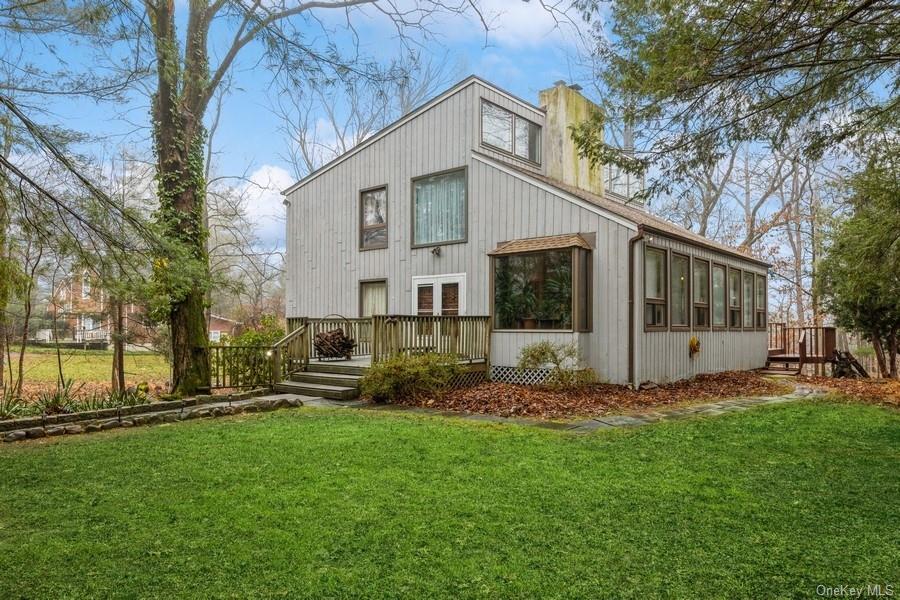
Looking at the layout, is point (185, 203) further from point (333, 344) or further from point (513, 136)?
point (513, 136)

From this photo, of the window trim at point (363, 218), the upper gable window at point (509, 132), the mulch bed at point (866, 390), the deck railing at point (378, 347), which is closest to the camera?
the mulch bed at point (866, 390)

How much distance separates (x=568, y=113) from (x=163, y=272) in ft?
35.7

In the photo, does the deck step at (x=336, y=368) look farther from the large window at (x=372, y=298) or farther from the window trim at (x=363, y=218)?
the window trim at (x=363, y=218)

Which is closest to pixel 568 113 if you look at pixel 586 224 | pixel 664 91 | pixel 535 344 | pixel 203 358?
pixel 586 224

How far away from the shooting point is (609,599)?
239 cm

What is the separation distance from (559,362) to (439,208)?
490 cm

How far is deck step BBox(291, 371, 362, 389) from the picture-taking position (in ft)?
31.5

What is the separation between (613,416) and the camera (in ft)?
24.0

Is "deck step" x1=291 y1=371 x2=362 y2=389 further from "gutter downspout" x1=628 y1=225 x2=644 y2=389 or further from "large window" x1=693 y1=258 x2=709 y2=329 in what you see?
"large window" x1=693 y1=258 x2=709 y2=329

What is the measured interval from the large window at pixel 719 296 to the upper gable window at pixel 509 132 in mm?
5148

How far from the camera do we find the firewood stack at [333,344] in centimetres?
1139

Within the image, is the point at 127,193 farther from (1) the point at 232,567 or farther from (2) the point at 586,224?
(1) the point at 232,567

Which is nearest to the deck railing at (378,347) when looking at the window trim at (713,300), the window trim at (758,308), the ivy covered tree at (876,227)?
the window trim at (713,300)

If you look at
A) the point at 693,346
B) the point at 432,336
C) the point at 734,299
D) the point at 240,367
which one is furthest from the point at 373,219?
the point at 734,299
